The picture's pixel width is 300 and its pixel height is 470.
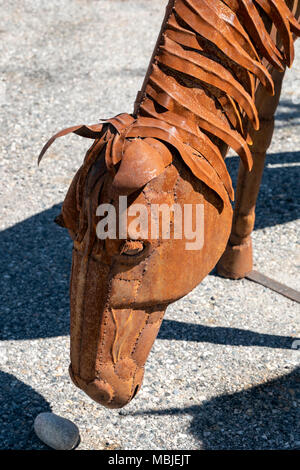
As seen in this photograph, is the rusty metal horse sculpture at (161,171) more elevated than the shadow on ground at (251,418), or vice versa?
the rusty metal horse sculpture at (161,171)

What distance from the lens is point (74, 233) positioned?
5.41ft

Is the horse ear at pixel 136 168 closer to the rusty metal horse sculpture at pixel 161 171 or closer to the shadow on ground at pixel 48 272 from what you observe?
the rusty metal horse sculpture at pixel 161 171

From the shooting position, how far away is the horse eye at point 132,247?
149 cm

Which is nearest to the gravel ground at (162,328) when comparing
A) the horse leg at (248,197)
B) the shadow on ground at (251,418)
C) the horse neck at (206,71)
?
the shadow on ground at (251,418)

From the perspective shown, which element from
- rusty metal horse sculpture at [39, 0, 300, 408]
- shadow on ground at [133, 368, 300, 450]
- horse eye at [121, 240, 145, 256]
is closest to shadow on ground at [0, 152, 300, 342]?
shadow on ground at [133, 368, 300, 450]

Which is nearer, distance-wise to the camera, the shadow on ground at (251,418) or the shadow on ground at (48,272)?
the shadow on ground at (251,418)

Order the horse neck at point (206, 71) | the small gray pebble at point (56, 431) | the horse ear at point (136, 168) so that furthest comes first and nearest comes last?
the small gray pebble at point (56, 431), the horse neck at point (206, 71), the horse ear at point (136, 168)

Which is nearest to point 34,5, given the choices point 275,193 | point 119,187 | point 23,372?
point 275,193

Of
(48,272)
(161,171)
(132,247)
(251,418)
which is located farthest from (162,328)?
(161,171)

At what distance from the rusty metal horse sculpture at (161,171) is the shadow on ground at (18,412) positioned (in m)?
0.85

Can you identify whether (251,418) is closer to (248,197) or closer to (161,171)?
(248,197)

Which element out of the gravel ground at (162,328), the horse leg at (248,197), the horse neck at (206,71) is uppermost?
the horse neck at (206,71)

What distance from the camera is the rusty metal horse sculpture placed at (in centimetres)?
149

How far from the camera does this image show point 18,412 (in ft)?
8.38
